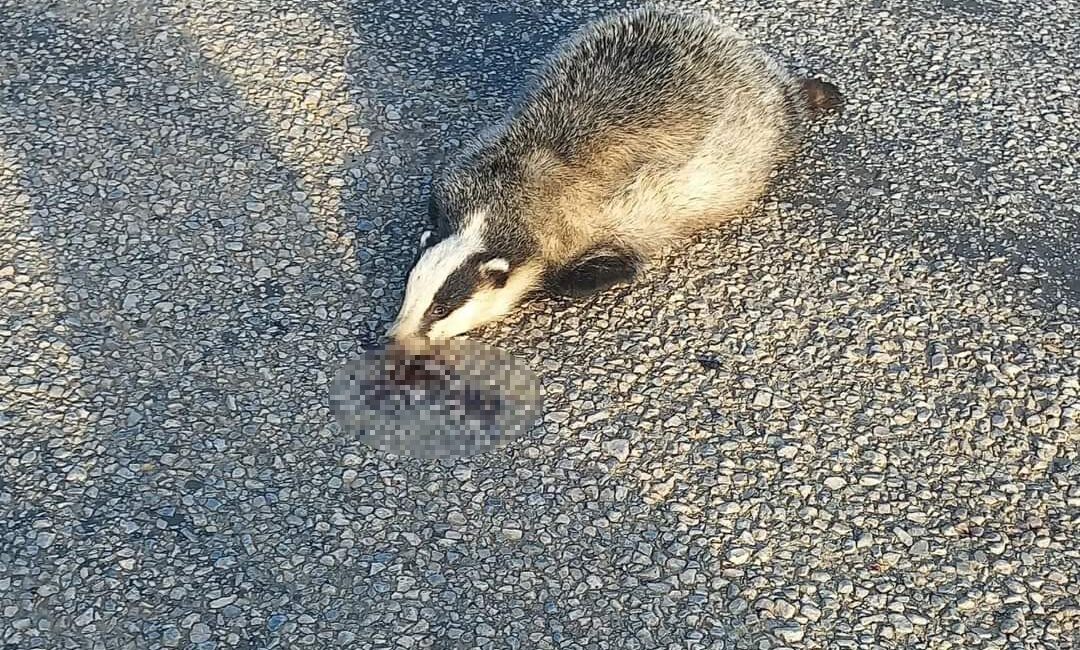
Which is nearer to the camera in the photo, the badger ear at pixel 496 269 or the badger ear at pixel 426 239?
the badger ear at pixel 496 269

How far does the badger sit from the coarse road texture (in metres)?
0.16

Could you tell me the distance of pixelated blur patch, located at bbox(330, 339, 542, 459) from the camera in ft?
13.1

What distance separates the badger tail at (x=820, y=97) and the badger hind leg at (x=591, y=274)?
1.36 meters

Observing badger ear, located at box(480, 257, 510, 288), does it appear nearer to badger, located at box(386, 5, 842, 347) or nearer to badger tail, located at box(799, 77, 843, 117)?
badger, located at box(386, 5, 842, 347)

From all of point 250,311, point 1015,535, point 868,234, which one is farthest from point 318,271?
point 1015,535

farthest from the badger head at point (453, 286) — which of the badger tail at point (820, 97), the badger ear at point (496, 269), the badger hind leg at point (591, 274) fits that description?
the badger tail at point (820, 97)

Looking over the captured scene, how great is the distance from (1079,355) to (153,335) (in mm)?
3159

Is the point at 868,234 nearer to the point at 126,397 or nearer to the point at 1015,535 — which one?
the point at 1015,535

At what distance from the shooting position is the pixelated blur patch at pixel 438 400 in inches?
157

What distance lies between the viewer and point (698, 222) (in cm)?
477

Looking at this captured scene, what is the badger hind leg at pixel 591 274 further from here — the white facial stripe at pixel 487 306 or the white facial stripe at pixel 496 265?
the white facial stripe at pixel 496 265

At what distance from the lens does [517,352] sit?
14.2 feet

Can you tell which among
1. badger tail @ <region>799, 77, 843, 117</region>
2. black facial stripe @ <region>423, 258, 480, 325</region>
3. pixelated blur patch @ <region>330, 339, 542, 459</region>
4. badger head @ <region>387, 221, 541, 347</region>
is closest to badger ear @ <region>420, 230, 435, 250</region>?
badger head @ <region>387, 221, 541, 347</region>

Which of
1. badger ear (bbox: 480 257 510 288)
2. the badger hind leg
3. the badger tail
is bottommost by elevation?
the badger tail
